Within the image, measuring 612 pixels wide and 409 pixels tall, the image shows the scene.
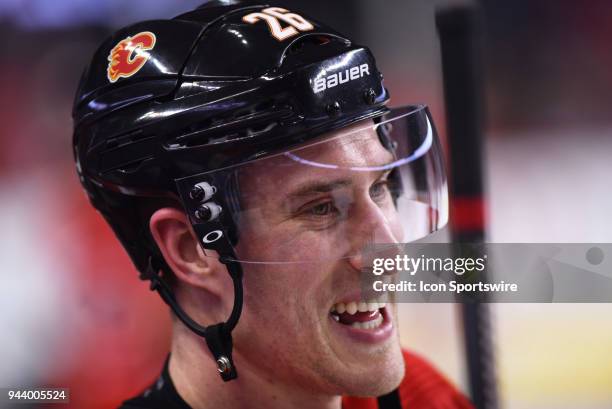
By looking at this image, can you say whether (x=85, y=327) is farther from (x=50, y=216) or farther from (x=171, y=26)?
(x=171, y=26)

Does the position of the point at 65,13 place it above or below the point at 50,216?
above

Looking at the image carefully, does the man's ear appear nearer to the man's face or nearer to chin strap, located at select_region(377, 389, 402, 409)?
the man's face

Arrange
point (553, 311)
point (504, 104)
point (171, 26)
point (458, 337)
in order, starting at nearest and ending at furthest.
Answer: point (171, 26), point (553, 311), point (458, 337), point (504, 104)

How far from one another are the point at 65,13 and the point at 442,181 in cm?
91

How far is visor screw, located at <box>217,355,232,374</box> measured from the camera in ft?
4.78

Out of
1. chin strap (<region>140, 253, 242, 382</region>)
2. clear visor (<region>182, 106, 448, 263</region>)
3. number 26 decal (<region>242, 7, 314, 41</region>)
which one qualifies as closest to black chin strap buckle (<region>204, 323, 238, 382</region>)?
chin strap (<region>140, 253, 242, 382</region>)

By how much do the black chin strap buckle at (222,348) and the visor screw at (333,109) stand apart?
0.40 metres

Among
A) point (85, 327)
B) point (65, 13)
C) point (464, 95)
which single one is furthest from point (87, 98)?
point (464, 95)

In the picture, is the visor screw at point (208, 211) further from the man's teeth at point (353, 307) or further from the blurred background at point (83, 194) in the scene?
the blurred background at point (83, 194)

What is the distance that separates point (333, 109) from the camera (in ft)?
4.50

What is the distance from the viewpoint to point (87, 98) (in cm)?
153

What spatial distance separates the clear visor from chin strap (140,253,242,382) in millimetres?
37

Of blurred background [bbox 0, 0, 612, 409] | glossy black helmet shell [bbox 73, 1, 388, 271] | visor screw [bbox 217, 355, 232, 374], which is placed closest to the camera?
glossy black helmet shell [bbox 73, 1, 388, 271]

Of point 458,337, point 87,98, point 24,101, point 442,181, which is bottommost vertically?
point 458,337
